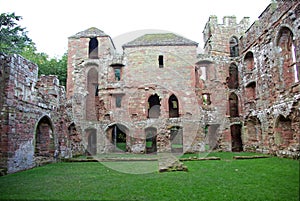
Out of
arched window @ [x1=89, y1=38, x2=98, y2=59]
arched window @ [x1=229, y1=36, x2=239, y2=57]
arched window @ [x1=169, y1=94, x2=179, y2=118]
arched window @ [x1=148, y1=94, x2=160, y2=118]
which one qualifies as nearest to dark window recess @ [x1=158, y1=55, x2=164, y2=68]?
arched window @ [x1=148, y1=94, x2=160, y2=118]

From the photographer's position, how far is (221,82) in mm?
21547

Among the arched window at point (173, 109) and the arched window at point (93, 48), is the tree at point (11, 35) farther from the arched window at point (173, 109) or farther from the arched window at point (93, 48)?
the arched window at point (173, 109)

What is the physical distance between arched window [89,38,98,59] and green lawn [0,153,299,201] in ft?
53.9

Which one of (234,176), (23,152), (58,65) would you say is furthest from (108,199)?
(58,65)

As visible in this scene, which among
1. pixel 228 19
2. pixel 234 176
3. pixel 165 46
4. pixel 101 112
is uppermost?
pixel 228 19

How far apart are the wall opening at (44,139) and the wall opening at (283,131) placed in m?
12.7

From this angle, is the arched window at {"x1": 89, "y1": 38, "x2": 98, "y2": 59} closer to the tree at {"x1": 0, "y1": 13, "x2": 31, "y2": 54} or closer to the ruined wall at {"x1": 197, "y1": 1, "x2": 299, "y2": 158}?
the tree at {"x1": 0, "y1": 13, "x2": 31, "y2": 54}

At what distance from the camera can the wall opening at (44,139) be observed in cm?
1229

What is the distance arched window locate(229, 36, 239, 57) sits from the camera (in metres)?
22.8

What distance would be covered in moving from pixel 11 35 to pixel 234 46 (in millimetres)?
18967

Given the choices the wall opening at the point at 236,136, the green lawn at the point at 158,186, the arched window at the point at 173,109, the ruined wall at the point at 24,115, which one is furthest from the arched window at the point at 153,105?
the green lawn at the point at 158,186

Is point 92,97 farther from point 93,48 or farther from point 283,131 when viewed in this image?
point 283,131

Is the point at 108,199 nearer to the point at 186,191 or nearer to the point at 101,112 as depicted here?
the point at 186,191

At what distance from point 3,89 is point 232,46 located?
19.7 metres
